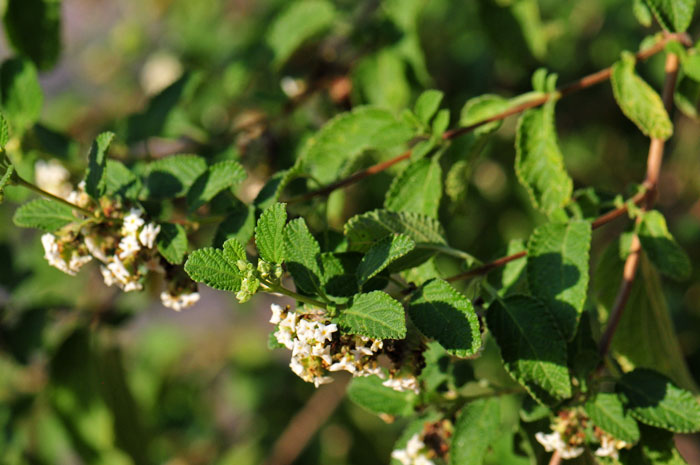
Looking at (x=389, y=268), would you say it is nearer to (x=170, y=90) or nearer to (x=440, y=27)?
(x=170, y=90)

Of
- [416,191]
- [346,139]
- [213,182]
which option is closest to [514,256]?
[416,191]

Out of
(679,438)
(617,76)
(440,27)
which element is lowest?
(679,438)

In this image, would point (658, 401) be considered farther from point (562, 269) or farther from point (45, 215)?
point (45, 215)

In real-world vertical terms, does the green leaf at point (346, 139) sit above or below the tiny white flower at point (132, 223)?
below

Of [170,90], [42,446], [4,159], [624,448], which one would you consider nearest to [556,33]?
[170,90]

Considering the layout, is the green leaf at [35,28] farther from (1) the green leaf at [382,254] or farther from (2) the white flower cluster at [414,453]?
(2) the white flower cluster at [414,453]

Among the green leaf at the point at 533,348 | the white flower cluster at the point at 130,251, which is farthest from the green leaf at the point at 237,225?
the green leaf at the point at 533,348
